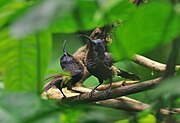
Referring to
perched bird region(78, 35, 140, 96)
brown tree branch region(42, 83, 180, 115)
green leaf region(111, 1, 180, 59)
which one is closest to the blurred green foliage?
green leaf region(111, 1, 180, 59)

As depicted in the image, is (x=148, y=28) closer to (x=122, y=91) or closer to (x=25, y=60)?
(x=25, y=60)

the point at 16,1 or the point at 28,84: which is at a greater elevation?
the point at 16,1

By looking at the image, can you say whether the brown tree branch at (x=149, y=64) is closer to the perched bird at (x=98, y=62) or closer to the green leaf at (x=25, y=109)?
the perched bird at (x=98, y=62)

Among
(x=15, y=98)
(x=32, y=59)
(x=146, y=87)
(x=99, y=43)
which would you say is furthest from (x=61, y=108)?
(x=99, y=43)

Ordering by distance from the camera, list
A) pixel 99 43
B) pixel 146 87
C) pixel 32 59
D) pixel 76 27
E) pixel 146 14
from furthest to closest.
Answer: pixel 99 43 < pixel 146 87 < pixel 32 59 < pixel 76 27 < pixel 146 14

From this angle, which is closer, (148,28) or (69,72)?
(148,28)

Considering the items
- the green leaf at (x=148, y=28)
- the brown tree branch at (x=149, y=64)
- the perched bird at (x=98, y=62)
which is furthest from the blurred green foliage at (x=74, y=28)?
the brown tree branch at (x=149, y=64)

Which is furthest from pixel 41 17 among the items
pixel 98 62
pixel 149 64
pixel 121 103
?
pixel 149 64

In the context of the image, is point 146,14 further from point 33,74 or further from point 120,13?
point 33,74
